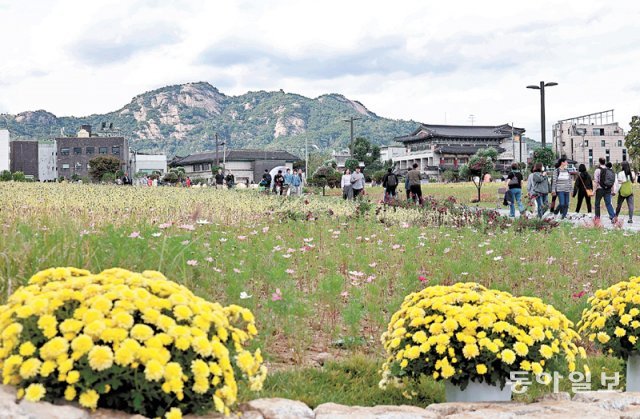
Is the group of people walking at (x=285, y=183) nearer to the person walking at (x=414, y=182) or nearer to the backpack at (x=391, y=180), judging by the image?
the backpack at (x=391, y=180)

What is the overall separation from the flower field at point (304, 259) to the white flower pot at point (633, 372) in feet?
2.31

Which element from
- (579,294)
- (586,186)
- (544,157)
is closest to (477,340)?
(579,294)

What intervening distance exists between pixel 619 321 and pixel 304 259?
4.70 m

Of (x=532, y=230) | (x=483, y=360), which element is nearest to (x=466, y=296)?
(x=483, y=360)

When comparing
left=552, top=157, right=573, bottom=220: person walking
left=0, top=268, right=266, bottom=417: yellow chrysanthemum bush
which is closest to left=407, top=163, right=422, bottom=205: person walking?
left=552, top=157, right=573, bottom=220: person walking

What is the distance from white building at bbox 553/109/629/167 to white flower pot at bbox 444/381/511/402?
94.6 m

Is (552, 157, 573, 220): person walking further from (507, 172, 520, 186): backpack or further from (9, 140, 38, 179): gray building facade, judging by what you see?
(9, 140, 38, 179): gray building facade

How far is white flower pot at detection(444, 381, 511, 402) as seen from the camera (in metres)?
3.87

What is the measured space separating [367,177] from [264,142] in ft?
318

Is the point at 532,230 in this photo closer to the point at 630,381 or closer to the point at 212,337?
the point at 630,381

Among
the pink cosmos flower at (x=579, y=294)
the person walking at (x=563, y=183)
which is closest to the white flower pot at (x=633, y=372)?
the pink cosmos flower at (x=579, y=294)

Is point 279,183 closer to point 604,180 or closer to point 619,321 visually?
point 604,180

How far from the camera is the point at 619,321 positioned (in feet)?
15.0

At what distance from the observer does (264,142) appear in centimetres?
16350
